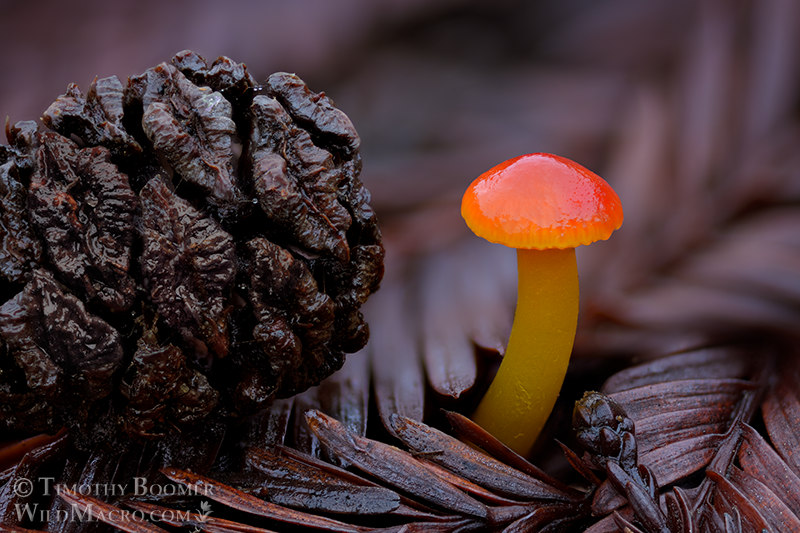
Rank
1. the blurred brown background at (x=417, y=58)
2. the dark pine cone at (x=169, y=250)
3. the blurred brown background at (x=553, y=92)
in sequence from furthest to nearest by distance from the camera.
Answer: the blurred brown background at (x=417, y=58) < the blurred brown background at (x=553, y=92) < the dark pine cone at (x=169, y=250)

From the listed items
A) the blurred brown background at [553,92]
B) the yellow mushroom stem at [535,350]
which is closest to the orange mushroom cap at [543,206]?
the yellow mushroom stem at [535,350]

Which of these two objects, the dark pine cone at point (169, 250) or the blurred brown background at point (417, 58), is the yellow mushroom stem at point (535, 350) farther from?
the blurred brown background at point (417, 58)

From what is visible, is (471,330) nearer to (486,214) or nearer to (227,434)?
(486,214)

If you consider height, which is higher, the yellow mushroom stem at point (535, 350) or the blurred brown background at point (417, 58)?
the blurred brown background at point (417, 58)

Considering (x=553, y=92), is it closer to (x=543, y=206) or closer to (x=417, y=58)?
(x=417, y=58)

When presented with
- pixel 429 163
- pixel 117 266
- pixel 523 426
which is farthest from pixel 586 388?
pixel 429 163

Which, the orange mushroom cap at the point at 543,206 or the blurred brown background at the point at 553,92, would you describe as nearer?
the orange mushroom cap at the point at 543,206

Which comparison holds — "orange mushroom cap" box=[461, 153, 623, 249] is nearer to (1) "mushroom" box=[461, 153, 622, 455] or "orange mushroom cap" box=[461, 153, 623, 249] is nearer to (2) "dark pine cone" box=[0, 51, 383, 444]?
(1) "mushroom" box=[461, 153, 622, 455]
